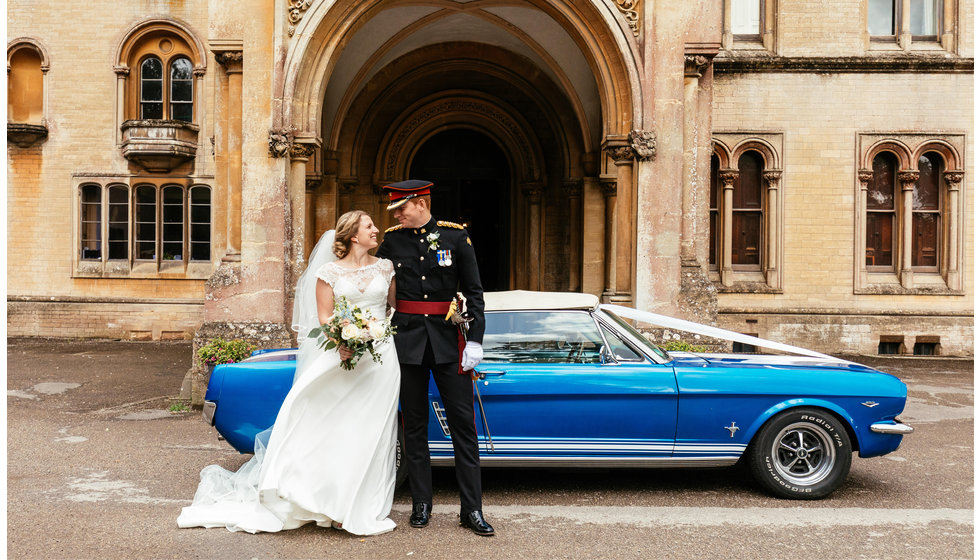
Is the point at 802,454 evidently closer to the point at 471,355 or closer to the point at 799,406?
the point at 799,406

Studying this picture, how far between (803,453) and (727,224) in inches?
415

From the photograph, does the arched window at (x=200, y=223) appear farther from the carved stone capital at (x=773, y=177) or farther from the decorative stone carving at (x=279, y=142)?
the carved stone capital at (x=773, y=177)

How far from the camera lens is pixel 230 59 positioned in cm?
952

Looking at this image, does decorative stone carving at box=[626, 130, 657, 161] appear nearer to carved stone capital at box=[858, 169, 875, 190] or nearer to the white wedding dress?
the white wedding dress

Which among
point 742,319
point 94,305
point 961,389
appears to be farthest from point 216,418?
point 94,305

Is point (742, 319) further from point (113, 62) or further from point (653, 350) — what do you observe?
point (113, 62)

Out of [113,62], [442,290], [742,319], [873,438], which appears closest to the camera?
[442,290]

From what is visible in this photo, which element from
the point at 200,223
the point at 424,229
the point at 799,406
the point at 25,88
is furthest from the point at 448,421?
the point at 25,88

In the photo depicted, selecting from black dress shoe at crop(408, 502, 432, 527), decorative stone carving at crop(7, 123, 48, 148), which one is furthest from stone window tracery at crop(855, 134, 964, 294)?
decorative stone carving at crop(7, 123, 48, 148)

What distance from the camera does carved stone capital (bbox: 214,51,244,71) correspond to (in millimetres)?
9484

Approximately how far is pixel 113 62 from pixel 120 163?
91.3 inches

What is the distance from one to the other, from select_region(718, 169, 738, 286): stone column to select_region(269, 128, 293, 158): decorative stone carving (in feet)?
30.5

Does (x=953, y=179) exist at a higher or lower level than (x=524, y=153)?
lower

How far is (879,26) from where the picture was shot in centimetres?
1473
